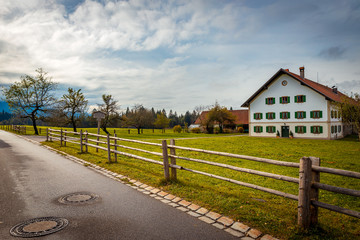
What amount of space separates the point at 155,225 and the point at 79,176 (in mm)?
4996

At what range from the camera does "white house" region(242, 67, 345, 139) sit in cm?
3182

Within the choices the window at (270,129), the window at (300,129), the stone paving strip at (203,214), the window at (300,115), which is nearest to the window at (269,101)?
the window at (270,129)

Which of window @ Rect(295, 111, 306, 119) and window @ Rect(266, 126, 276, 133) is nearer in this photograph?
window @ Rect(295, 111, 306, 119)

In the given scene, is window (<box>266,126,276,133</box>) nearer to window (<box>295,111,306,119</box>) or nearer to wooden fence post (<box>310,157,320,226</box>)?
window (<box>295,111,306,119</box>)

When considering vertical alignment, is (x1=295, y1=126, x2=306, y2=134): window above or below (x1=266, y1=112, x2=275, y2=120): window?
below

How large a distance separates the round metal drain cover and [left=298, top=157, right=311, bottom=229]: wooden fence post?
449 centimetres

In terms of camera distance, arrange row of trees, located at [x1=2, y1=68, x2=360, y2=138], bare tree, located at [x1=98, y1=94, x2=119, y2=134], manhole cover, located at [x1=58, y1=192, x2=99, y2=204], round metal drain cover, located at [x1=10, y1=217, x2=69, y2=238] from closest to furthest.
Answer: round metal drain cover, located at [x1=10, y1=217, x2=69, y2=238]
manhole cover, located at [x1=58, y1=192, x2=99, y2=204]
row of trees, located at [x1=2, y1=68, x2=360, y2=138]
bare tree, located at [x1=98, y1=94, x2=119, y2=134]


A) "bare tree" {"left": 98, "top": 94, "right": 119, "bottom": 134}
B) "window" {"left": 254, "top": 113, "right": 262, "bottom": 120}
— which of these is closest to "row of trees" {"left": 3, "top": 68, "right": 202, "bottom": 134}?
"bare tree" {"left": 98, "top": 94, "right": 119, "bottom": 134}

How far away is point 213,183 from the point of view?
745cm

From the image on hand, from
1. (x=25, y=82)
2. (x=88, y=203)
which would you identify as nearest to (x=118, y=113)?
(x=25, y=82)

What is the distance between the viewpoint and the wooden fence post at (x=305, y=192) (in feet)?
12.9

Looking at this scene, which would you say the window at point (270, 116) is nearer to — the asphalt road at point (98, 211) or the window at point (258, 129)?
the window at point (258, 129)

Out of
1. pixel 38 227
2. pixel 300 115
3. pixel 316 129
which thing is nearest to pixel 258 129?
pixel 300 115

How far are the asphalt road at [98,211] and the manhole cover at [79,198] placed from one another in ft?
0.60
